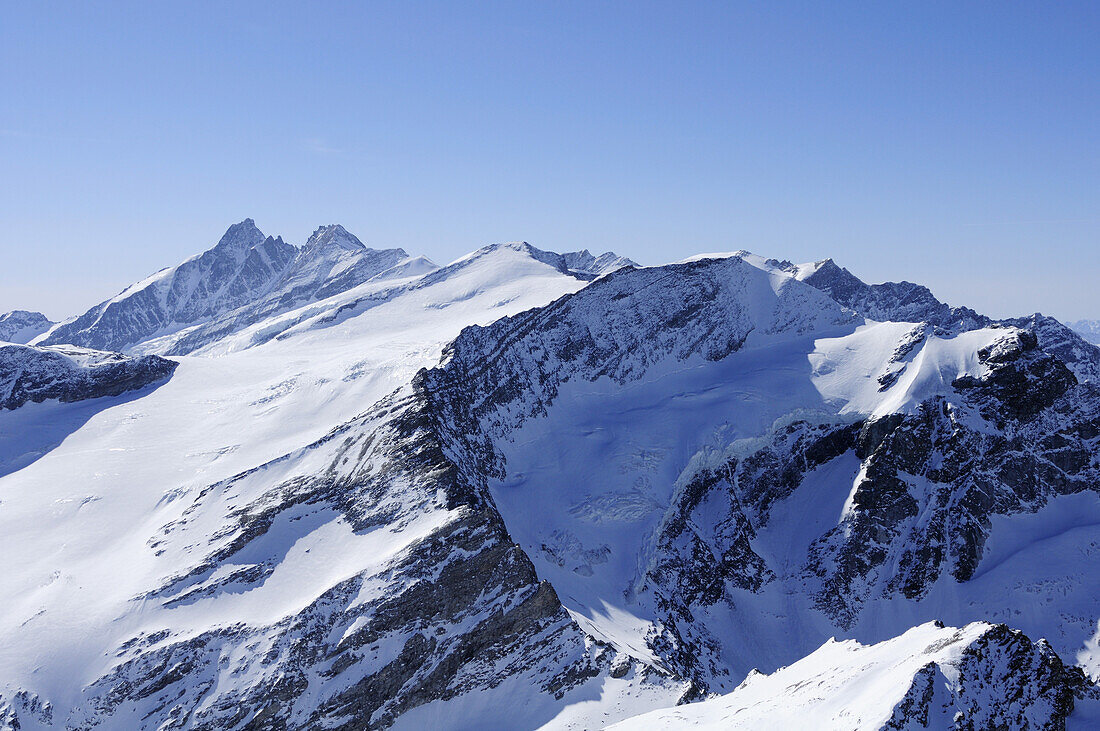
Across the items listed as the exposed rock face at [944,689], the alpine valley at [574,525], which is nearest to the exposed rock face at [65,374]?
the alpine valley at [574,525]

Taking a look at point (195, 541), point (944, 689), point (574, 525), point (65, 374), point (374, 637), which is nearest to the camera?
point (944, 689)

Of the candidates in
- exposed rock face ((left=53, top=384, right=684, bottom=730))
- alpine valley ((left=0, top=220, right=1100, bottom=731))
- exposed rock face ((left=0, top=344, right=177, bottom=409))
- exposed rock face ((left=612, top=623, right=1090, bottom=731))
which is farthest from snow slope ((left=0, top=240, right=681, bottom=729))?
exposed rock face ((left=612, top=623, right=1090, bottom=731))

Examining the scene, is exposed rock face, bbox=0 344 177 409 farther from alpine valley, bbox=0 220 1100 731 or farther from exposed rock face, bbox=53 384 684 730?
exposed rock face, bbox=53 384 684 730

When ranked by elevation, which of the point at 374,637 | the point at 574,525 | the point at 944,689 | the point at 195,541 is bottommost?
the point at 574,525

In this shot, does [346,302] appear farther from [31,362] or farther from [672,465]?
Result: [672,465]

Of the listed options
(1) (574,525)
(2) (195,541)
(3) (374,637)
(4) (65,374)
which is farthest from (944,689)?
(4) (65,374)

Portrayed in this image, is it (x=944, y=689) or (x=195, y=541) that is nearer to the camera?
(x=944, y=689)

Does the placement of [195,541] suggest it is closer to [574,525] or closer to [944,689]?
[574,525]

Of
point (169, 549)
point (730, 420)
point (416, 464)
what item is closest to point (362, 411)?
point (416, 464)
